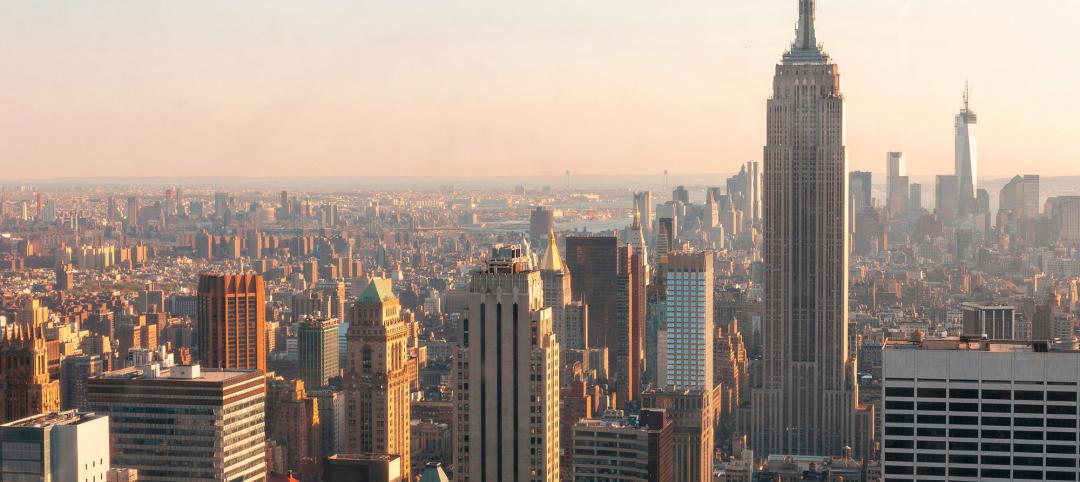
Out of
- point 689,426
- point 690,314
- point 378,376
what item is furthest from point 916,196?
point 378,376

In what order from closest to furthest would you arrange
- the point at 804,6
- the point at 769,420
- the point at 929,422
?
the point at 929,422, the point at 804,6, the point at 769,420

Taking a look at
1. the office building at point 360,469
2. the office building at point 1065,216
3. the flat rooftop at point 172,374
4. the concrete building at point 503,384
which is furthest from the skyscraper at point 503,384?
the office building at point 1065,216

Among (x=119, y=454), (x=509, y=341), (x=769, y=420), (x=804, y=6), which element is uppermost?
(x=804, y=6)

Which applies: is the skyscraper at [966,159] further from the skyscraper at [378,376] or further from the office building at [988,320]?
the skyscraper at [378,376]

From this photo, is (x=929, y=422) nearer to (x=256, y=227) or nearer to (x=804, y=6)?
(x=256, y=227)

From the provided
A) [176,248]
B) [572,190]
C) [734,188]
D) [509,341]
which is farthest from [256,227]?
[734,188]

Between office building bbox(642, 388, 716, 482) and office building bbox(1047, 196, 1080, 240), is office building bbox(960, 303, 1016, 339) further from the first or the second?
office building bbox(642, 388, 716, 482)
